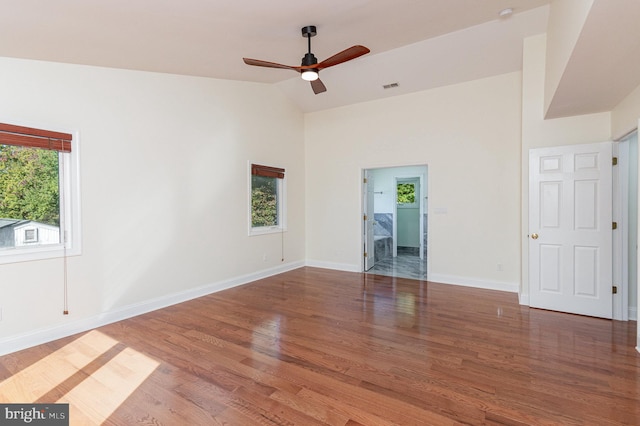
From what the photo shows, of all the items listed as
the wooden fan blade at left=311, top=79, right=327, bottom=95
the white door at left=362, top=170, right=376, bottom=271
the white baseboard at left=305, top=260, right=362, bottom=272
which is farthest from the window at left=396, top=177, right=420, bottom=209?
the wooden fan blade at left=311, top=79, right=327, bottom=95

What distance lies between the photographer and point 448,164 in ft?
16.8

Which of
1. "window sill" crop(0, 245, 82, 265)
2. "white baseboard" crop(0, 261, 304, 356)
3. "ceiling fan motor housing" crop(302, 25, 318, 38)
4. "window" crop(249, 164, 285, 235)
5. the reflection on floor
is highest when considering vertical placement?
"ceiling fan motor housing" crop(302, 25, 318, 38)

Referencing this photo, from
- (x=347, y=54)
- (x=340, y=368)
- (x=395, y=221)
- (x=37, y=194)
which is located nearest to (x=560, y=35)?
(x=347, y=54)

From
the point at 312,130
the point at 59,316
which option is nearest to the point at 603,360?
the point at 59,316

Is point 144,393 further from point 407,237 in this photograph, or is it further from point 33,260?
point 407,237

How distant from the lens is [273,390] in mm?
2215

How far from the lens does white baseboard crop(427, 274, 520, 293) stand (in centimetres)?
464

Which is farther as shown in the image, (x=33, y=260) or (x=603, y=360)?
(x=33, y=260)

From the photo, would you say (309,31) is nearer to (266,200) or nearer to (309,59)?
(309,59)

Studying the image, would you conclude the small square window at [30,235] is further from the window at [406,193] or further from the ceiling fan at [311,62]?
the window at [406,193]

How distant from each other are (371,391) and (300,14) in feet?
10.8

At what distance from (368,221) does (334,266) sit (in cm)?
115

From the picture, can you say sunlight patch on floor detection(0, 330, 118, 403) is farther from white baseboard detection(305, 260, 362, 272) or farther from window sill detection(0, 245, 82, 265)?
white baseboard detection(305, 260, 362, 272)

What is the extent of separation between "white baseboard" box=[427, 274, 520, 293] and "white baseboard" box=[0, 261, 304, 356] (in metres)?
3.14
